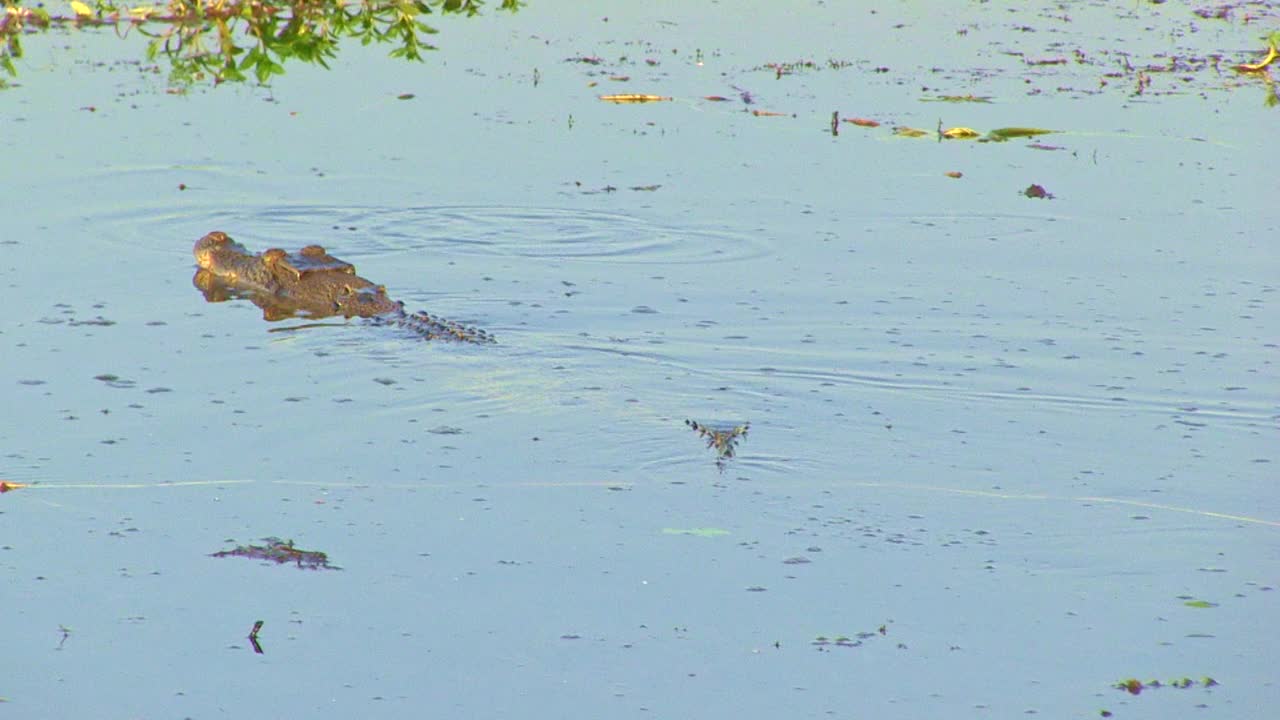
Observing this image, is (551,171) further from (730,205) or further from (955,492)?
(955,492)

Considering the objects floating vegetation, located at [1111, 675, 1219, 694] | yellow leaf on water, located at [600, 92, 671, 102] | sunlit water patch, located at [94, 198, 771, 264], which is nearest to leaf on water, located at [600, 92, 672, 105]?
yellow leaf on water, located at [600, 92, 671, 102]

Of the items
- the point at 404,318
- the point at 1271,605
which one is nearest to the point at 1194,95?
the point at 404,318

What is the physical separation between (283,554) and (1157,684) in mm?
3083

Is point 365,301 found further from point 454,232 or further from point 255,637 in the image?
point 255,637

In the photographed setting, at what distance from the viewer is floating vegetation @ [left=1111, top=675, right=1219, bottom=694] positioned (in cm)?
536

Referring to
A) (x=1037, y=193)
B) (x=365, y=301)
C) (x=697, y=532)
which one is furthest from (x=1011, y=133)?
(x=697, y=532)

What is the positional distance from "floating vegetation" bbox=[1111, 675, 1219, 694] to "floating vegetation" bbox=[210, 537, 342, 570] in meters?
2.76

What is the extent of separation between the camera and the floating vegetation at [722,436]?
7.43 m

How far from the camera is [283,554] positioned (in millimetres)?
6191

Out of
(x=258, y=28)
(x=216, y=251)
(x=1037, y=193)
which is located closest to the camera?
(x=258, y=28)

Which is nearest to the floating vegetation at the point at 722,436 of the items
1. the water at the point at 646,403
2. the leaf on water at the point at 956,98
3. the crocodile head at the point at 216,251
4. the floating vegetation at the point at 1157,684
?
the water at the point at 646,403

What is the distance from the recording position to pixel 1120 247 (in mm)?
10914

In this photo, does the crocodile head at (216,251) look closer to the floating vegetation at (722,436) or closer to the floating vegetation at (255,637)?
the floating vegetation at (722,436)

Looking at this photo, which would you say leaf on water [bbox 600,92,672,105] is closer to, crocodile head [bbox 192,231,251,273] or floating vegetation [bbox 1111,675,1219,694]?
crocodile head [bbox 192,231,251,273]
